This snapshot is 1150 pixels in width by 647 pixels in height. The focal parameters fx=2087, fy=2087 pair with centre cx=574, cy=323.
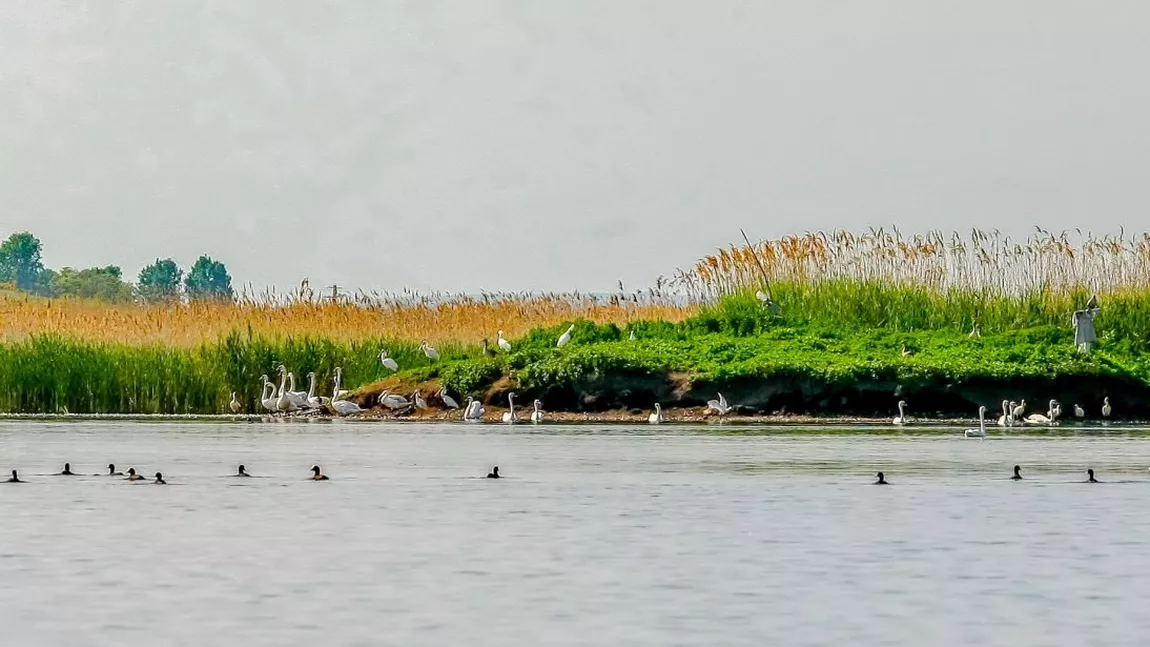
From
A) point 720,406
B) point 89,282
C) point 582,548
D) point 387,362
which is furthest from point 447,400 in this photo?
point 89,282

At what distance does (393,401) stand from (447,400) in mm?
918

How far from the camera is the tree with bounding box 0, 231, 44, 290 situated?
113m

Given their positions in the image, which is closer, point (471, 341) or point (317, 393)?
point (317, 393)

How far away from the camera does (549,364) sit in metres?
31.9

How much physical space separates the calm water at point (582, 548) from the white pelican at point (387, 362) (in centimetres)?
988

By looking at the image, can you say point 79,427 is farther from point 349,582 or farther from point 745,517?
point 349,582

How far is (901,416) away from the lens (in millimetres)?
29234

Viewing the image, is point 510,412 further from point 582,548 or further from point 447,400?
point 582,548

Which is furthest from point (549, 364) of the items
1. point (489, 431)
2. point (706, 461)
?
point (706, 461)

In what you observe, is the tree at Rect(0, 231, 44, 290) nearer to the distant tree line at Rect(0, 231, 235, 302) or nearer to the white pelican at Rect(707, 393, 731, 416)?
the distant tree line at Rect(0, 231, 235, 302)

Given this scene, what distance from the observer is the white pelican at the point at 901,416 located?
95.8 feet

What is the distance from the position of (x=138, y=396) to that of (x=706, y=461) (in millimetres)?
13593

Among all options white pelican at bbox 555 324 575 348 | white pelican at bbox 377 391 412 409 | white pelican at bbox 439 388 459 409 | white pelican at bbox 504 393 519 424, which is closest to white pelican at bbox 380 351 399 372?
white pelican at bbox 377 391 412 409

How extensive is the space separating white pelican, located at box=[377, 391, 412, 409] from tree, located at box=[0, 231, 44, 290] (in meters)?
84.2
